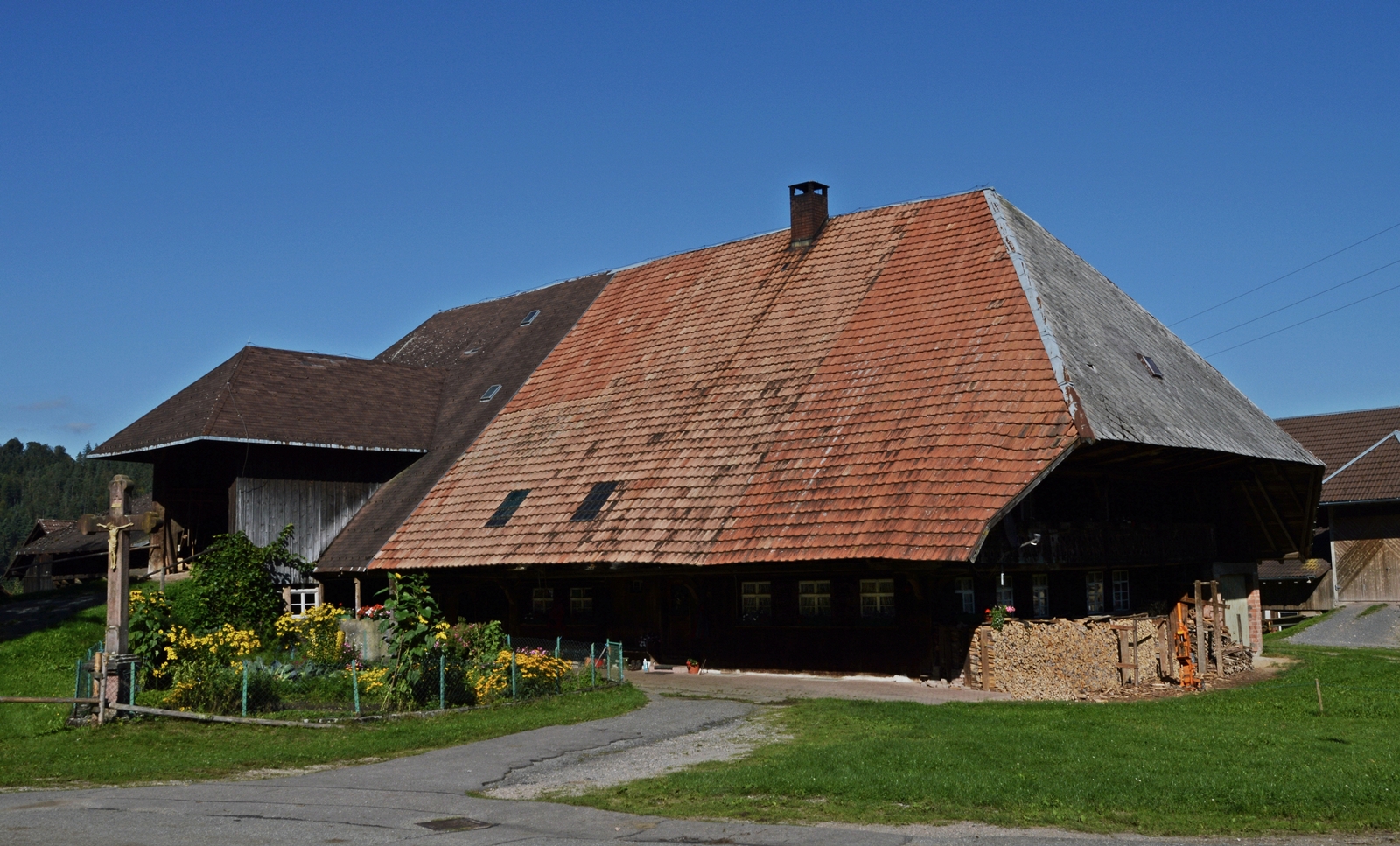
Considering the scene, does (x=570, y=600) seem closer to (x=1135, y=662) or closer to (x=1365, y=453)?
(x=1135, y=662)

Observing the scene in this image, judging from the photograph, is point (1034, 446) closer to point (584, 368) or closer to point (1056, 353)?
point (1056, 353)

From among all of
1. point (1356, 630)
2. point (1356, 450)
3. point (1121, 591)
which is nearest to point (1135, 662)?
point (1121, 591)

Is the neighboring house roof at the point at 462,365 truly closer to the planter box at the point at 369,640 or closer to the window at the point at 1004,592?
the planter box at the point at 369,640

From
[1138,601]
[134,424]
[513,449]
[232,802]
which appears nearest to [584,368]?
[513,449]

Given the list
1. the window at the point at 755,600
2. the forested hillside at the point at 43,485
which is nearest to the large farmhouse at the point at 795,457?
the window at the point at 755,600

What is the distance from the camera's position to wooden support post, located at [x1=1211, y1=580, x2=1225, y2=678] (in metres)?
27.8

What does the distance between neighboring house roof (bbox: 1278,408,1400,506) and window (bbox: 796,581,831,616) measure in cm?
2866

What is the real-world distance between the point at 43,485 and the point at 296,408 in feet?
463

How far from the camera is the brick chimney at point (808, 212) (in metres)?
32.4

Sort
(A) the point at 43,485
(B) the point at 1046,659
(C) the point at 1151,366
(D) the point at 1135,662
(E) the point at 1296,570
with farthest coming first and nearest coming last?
1. (A) the point at 43,485
2. (E) the point at 1296,570
3. (C) the point at 1151,366
4. (D) the point at 1135,662
5. (B) the point at 1046,659

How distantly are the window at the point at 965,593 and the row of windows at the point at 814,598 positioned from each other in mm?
1203

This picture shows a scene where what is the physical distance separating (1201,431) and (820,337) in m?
8.08

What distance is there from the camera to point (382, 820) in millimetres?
11453

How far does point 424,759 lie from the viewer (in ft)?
49.6
